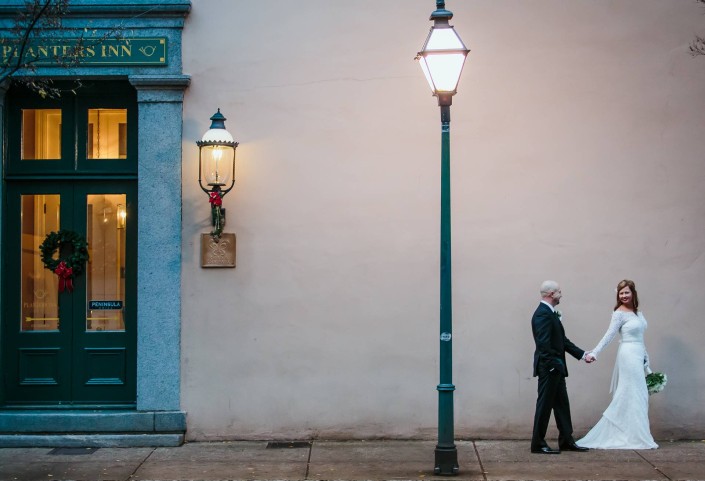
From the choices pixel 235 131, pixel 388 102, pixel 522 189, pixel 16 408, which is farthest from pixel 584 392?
pixel 16 408

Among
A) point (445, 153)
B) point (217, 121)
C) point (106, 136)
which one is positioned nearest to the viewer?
point (445, 153)

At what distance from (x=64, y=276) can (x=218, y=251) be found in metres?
A: 1.84

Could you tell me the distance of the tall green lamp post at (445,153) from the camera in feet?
31.1

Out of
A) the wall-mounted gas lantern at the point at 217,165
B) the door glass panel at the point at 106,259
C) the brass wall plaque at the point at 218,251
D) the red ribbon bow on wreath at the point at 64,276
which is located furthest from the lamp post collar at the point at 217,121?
the red ribbon bow on wreath at the point at 64,276

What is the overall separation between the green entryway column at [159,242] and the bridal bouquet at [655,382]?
5.28m

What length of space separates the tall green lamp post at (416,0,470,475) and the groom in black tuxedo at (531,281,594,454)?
1.29 m

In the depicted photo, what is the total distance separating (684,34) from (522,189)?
255 cm

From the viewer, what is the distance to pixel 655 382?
10.9m

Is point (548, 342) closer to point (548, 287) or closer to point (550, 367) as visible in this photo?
point (550, 367)

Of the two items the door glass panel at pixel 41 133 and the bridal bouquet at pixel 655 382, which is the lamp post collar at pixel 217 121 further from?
the bridal bouquet at pixel 655 382

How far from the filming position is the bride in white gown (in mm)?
10789

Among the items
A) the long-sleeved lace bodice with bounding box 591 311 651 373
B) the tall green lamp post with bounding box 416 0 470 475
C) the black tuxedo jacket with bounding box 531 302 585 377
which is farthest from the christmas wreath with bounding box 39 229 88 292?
the long-sleeved lace bodice with bounding box 591 311 651 373

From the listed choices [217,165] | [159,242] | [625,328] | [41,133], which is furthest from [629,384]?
[41,133]

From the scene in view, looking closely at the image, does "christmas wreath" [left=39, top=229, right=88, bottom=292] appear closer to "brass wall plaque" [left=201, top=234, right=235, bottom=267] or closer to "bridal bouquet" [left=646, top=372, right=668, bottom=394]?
"brass wall plaque" [left=201, top=234, right=235, bottom=267]
